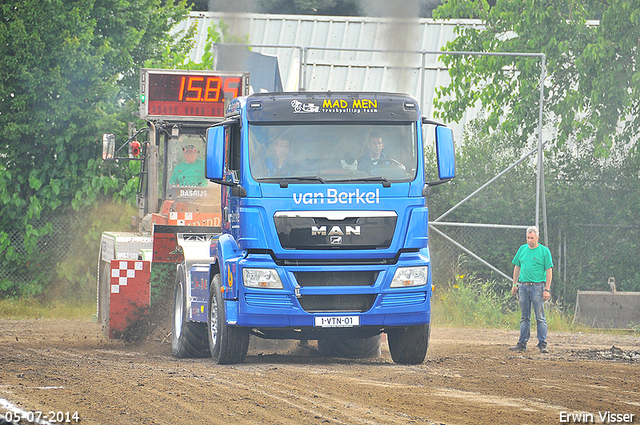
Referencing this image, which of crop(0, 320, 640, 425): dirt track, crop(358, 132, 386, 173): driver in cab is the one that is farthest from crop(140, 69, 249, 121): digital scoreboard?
crop(358, 132, 386, 173): driver in cab

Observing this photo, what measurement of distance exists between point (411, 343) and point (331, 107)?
286 cm

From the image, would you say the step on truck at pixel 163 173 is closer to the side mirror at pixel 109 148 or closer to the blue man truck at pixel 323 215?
the side mirror at pixel 109 148

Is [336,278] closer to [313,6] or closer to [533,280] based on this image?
[533,280]

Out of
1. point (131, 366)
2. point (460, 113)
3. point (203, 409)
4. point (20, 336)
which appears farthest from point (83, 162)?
point (203, 409)

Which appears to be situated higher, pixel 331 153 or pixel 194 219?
pixel 331 153

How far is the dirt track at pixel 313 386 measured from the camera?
7008 millimetres

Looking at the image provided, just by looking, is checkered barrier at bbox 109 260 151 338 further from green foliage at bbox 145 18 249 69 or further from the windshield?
green foliage at bbox 145 18 249 69

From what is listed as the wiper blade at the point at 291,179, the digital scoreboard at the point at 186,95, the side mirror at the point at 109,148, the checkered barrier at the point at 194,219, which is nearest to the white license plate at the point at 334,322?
the wiper blade at the point at 291,179

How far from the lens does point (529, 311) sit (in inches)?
516

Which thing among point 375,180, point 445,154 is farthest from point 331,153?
point 445,154

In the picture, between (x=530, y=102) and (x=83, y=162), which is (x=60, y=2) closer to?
(x=83, y=162)

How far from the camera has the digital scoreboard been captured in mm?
13867

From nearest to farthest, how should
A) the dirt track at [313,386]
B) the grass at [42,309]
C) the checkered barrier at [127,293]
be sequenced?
the dirt track at [313,386] → the checkered barrier at [127,293] → the grass at [42,309]

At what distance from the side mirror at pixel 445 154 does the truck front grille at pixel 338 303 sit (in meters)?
1.56
